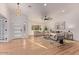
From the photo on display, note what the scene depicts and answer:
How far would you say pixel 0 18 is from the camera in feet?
7.18

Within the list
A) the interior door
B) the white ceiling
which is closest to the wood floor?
the interior door

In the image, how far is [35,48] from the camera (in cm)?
219

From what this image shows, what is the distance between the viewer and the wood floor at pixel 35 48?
2184 millimetres

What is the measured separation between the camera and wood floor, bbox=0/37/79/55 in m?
2.18

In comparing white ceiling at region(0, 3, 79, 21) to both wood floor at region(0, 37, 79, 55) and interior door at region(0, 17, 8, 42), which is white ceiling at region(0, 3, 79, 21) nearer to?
interior door at region(0, 17, 8, 42)

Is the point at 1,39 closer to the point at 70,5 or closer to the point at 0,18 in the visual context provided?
the point at 0,18

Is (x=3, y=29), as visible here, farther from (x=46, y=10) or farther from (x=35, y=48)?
(x=46, y=10)

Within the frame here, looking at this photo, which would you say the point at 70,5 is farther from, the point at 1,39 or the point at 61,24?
the point at 1,39

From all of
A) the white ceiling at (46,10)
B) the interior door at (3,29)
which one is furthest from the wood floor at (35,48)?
the white ceiling at (46,10)

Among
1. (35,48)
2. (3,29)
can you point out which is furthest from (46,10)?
(3,29)

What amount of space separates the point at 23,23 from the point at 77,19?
913 mm

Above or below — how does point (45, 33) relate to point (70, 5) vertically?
below

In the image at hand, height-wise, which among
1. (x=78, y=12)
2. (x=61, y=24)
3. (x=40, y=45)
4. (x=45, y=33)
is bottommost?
(x=40, y=45)
